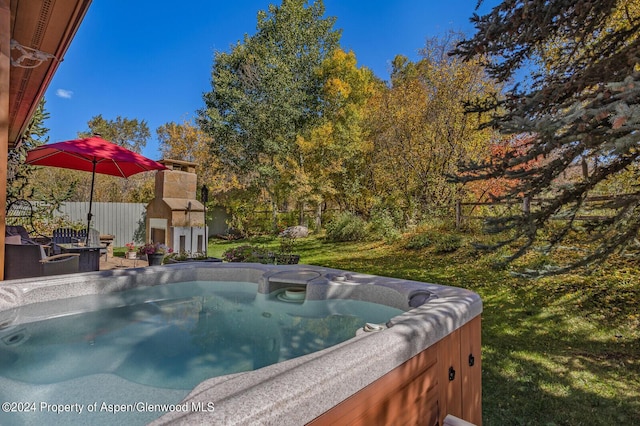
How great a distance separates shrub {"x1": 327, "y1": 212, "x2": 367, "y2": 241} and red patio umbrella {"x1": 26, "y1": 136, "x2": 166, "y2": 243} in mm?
6747

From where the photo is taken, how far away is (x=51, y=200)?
291 inches

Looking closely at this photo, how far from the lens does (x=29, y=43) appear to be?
3744 mm

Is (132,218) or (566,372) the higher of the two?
(132,218)

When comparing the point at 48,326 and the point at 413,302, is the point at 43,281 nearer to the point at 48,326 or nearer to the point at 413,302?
the point at 48,326

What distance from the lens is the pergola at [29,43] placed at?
2.87 m

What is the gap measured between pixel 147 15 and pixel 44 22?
32.2 ft

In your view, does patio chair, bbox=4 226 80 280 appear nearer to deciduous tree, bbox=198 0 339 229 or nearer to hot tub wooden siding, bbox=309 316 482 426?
hot tub wooden siding, bbox=309 316 482 426

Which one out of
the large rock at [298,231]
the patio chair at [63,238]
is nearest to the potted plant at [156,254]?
the patio chair at [63,238]

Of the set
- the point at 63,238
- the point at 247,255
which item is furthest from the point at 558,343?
the point at 63,238

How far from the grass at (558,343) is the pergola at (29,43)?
4.49 meters

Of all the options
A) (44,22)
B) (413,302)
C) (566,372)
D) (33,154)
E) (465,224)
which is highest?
(44,22)

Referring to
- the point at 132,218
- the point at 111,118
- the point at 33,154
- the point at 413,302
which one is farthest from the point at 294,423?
the point at 111,118

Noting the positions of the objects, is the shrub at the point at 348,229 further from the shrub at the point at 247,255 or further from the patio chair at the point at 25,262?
the patio chair at the point at 25,262

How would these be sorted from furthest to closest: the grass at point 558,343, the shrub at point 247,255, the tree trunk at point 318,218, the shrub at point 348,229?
the tree trunk at point 318,218 → the shrub at point 348,229 → the shrub at point 247,255 → the grass at point 558,343
